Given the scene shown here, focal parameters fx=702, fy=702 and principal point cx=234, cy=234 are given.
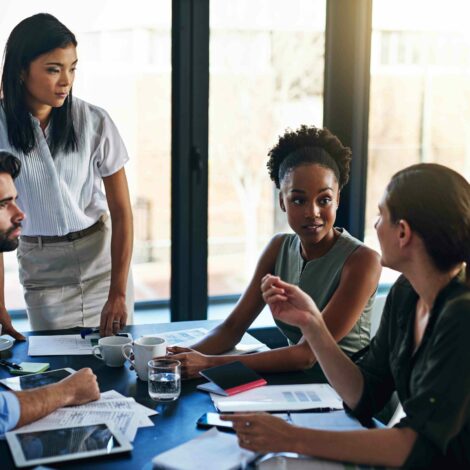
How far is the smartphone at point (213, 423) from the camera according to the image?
4.73 ft

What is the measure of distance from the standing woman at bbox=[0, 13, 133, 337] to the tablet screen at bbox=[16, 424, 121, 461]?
869 millimetres

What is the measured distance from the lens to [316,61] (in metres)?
3.59

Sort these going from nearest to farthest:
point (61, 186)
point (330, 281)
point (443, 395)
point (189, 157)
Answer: point (443, 395), point (330, 281), point (61, 186), point (189, 157)

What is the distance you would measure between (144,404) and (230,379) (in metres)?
0.23

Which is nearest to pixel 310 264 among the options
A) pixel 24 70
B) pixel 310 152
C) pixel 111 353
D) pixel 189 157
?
pixel 310 152

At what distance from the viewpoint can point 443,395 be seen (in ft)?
4.11

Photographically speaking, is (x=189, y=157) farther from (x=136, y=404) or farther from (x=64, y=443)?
(x=64, y=443)

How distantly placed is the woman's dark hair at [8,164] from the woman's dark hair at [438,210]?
1.09 metres

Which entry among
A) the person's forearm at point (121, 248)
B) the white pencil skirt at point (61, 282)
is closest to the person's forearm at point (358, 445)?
the person's forearm at point (121, 248)

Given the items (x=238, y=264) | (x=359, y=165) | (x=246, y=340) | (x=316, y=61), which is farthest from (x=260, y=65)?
(x=246, y=340)

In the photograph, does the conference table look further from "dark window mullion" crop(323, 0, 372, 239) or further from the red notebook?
"dark window mullion" crop(323, 0, 372, 239)

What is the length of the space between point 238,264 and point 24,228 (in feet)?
4.53

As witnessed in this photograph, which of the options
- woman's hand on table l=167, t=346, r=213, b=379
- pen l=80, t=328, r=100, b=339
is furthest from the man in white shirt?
pen l=80, t=328, r=100, b=339

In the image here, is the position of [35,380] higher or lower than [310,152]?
lower
